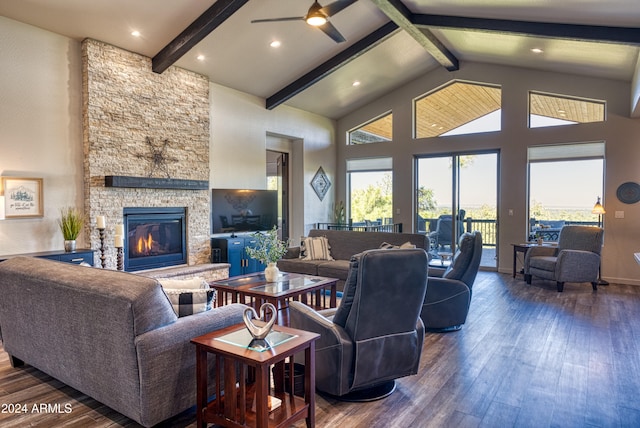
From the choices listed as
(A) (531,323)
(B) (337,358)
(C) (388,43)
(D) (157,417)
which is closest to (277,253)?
(B) (337,358)

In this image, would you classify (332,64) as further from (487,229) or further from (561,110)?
(487,229)

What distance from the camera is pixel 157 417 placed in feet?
7.25

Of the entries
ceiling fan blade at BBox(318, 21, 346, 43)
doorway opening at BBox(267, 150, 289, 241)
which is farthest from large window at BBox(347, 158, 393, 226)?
ceiling fan blade at BBox(318, 21, 346, 43)

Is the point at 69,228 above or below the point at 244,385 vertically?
above

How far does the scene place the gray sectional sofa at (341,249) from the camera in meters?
5.38

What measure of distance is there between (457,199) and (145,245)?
19.9 ft

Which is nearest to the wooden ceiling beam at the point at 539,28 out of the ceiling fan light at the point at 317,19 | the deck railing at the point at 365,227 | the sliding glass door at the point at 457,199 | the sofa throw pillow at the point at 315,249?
the ceiling fan light at the point at 317,19

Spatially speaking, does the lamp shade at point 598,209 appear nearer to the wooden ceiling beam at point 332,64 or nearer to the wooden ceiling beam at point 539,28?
the wooden ceiling beam at point 539,28

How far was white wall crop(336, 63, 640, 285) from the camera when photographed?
6582 millimetres

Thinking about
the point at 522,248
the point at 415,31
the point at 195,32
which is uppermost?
the point at 415,31

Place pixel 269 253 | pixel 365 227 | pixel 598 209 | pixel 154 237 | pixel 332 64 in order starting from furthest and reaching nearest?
pixel 365 227 < pixel 332 64 < pixel 598 209 < pixel 154 237 < pixel 269 253

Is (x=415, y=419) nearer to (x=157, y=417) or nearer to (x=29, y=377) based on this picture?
(x=157, y=417)

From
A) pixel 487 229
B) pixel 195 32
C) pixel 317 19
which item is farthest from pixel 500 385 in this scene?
pixel 487 229

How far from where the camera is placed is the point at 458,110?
325 inches
